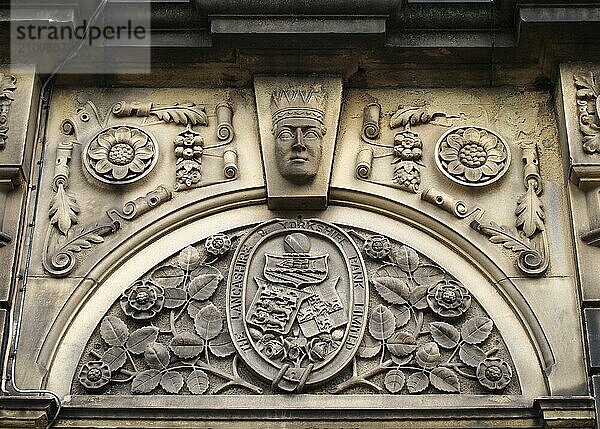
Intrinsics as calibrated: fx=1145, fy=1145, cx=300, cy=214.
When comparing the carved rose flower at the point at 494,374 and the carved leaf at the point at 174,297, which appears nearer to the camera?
the carved rose flower at the point at 494,374

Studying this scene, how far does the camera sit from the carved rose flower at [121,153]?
23.2ft

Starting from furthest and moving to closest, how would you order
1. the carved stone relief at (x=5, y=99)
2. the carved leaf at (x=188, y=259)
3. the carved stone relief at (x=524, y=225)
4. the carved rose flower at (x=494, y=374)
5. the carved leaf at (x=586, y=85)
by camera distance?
the carved leaf at (x=586, y=85) → the carved stone relief at (x=5, y=99) → the carved leaf at (x=188, y=259) → the carved stone relief at (x=524, y=225) → the carved rose flower at (x=494, y=374)

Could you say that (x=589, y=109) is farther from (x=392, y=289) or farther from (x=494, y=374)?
(x=494, y=374)

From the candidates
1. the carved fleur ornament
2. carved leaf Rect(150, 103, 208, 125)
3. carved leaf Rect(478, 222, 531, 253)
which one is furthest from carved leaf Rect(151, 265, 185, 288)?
carved leaf Rect(478, 222, 531, 253)

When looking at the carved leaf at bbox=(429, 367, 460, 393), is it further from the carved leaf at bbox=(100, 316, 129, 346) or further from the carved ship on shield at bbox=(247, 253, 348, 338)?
the carved leaf at bbox=(100, 316, 129, 346)

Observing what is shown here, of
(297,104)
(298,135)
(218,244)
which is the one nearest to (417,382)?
(218,244)

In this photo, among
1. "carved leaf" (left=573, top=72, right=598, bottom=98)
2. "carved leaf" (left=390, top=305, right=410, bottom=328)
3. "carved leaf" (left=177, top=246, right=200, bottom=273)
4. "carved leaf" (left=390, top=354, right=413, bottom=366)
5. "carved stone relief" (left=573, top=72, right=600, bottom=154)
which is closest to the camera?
"carved leaf" (left=390, top=354, right=413, bottom=366)

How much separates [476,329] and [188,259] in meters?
1.74

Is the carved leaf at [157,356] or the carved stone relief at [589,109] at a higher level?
the carved stone relief at [589,109]

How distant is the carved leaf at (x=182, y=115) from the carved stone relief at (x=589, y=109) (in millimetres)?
2353

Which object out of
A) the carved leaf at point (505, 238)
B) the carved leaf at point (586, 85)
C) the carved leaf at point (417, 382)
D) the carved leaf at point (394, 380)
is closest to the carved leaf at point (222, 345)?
the carved leaf at point (394, 380)

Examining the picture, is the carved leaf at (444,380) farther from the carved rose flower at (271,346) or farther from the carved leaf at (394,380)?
the carved rose flower at (271,346)

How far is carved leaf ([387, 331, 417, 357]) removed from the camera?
6.48 m

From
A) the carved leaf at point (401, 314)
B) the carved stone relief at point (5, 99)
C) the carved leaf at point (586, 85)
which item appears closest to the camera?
the carved leaf at point (401, 314)
